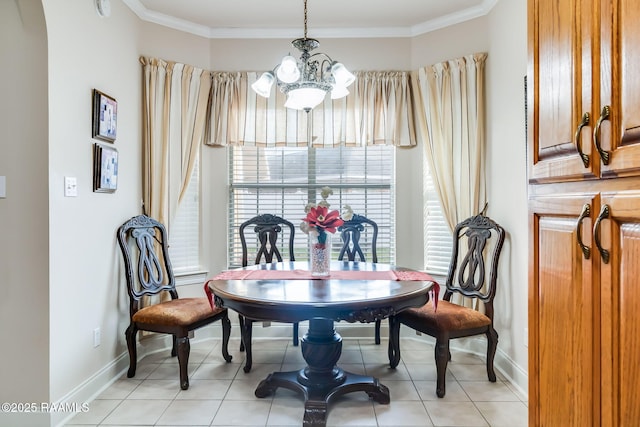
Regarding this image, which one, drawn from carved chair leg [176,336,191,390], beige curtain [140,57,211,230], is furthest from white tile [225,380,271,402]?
beige curtain [140,57,211,230]

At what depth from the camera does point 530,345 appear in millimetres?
1179

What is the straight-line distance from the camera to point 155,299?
3137mm

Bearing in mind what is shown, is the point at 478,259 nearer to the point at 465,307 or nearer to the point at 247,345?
the point at 465,307

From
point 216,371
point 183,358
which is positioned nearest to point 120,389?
point 183,358

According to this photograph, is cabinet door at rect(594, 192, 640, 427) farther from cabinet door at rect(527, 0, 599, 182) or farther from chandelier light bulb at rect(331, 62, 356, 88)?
chandelier light bulb at rect(331, 62, 356, 88)

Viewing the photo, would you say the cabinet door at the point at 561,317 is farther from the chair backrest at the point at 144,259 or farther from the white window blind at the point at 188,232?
the white window blind at the point at 188,232

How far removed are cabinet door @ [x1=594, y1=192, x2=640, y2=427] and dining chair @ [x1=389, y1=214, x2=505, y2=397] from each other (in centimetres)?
155

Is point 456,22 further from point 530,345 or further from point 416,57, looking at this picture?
point 530,345

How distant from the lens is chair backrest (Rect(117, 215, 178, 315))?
2.74 m

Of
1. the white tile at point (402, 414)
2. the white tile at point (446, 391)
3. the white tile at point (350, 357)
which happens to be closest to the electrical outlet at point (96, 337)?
the white tile at point (350, 357)

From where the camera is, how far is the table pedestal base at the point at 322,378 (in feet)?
7.57

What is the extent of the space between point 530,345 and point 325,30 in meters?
3.17

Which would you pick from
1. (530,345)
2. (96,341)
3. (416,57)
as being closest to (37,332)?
(96,341)

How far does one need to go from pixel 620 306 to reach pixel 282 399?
6.71 ft
